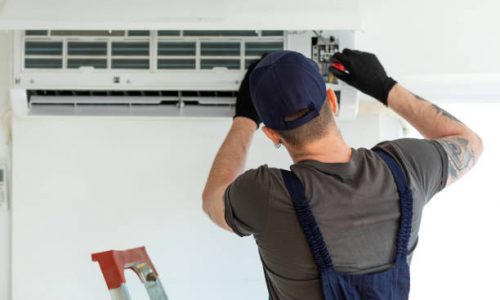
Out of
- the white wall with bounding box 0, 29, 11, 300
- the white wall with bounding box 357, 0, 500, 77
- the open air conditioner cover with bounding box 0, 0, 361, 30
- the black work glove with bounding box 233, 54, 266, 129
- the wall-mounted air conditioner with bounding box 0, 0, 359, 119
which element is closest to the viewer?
the black work glove with bounding box 233, 54, 266, 129

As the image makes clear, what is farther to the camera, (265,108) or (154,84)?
(154,84)

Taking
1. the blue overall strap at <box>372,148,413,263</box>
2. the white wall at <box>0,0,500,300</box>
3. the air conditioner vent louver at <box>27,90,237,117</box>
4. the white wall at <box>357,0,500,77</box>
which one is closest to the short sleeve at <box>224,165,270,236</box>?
the blue overall strap at <box>372,148,413,263</box>

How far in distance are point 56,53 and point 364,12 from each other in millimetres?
992

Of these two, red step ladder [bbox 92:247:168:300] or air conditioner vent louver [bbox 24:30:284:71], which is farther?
air conditioner vent louver [bbox 24:30:284:71]

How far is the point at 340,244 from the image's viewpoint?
1.27 meters

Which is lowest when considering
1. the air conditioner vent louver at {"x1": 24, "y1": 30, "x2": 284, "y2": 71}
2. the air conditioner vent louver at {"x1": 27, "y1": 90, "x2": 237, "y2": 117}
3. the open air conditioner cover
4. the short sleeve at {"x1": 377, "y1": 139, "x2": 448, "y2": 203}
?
the short sleeve at {"x1": 377, "y1": 139, "x2": 448, "y2": 203}

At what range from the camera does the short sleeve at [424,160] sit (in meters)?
1.31

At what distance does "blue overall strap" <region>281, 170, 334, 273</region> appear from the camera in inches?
49.1

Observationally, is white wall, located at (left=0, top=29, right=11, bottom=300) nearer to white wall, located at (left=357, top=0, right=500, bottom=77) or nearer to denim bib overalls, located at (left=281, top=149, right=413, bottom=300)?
white wall, located at (left=357, top=0, right=500, bottom=77)

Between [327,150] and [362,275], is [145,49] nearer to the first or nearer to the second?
[327,150]

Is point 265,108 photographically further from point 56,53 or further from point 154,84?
point 56,53

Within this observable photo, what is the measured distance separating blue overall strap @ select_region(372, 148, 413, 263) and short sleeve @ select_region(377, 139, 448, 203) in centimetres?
2

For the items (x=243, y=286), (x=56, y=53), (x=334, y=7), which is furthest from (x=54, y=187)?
(x=334, y=7)

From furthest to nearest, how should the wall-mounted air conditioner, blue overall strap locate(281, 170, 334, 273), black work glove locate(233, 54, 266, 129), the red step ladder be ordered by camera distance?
the wall-mounted air conditioner, black work glove locate(233, 54, 266, 129), the red step ladder, blue overall strap locate(281, 170, 334, 273)
